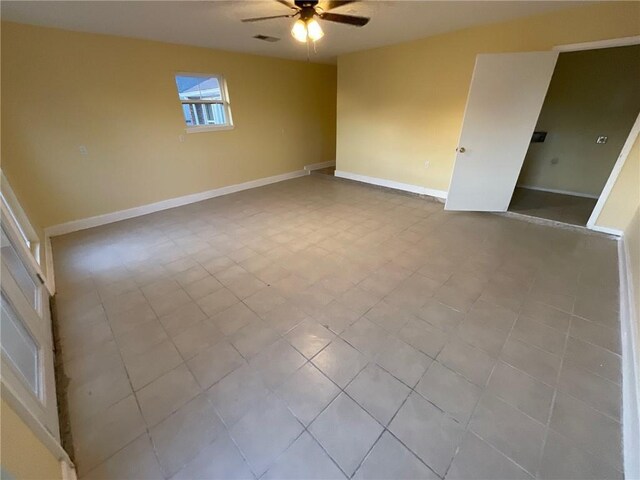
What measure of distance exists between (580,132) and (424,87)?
2.49 m

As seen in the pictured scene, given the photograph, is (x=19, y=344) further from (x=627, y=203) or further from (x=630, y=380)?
(x=627, y=203)

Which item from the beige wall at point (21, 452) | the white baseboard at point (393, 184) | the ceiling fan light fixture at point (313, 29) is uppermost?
the ceiling fan light fixture at point (313, 29)

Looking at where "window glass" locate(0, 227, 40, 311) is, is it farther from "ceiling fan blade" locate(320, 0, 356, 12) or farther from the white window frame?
"ceiling fan blade" locate(320, 0, 356, 12)

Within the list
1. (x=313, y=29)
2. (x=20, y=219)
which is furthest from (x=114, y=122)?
(x=313, y=29)

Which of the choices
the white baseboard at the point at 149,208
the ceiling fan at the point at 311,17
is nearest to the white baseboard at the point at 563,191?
the ceiling fan at the point at 311,17

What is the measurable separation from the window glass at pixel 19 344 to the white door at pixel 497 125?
14.3 feet

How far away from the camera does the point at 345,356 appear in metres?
1.70

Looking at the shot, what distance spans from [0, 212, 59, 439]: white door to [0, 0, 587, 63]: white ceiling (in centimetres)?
214

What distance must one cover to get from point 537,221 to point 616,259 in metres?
0.95

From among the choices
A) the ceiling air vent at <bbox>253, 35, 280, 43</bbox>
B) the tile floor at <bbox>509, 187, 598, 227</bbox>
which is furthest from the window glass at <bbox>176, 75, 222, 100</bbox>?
the tile floor at <bbox>509, 187, 598, 227</bbox>

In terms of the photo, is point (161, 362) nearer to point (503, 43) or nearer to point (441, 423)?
point (441, 423)

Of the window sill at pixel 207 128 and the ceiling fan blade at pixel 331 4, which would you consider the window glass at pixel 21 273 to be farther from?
the ceiling fan blade at pixel 331 4

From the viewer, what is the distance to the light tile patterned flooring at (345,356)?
123cm

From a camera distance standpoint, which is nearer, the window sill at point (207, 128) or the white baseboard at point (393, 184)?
the window sill at point (207, 128)
